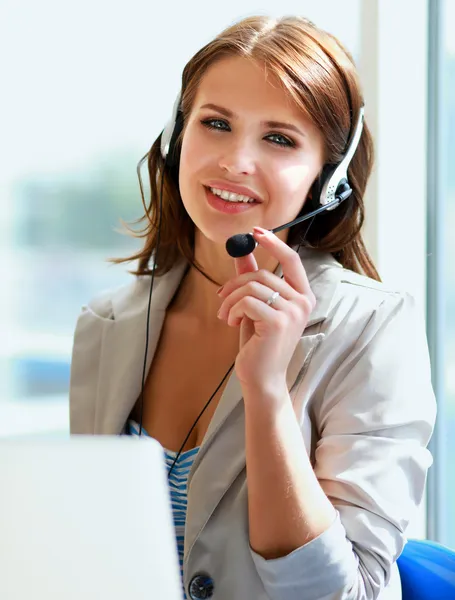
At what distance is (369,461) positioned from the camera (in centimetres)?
121

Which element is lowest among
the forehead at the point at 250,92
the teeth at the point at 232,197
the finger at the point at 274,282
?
the finger at the point at 274,282

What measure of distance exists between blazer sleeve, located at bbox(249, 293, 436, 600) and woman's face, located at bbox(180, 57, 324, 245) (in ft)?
0.85

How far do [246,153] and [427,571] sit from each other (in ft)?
2.30

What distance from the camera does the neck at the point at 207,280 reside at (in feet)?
5.05

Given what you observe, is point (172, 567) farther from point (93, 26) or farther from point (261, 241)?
point (93, 26)

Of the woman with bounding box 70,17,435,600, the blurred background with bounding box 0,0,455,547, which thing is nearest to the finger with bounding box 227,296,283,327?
the woman with bounding box 70,17,435,600

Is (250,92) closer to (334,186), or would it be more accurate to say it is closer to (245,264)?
(334,186)

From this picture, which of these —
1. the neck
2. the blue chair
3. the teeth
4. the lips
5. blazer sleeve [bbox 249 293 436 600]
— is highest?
the lips

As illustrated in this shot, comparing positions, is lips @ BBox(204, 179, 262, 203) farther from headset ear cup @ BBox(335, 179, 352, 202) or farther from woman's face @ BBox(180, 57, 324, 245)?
headset ear cup @ BBox(335, 179, 352, 202)

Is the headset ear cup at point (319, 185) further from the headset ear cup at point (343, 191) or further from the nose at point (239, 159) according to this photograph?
the nose at point (239, 159)

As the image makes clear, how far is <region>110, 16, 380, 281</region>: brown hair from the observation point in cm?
135

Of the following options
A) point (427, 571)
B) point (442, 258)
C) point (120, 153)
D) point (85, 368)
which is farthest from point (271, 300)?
point (120, 153)

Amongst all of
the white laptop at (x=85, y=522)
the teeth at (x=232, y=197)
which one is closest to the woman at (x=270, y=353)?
the teeth at (x=232, y=197)

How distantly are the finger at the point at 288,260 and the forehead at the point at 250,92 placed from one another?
273mm
